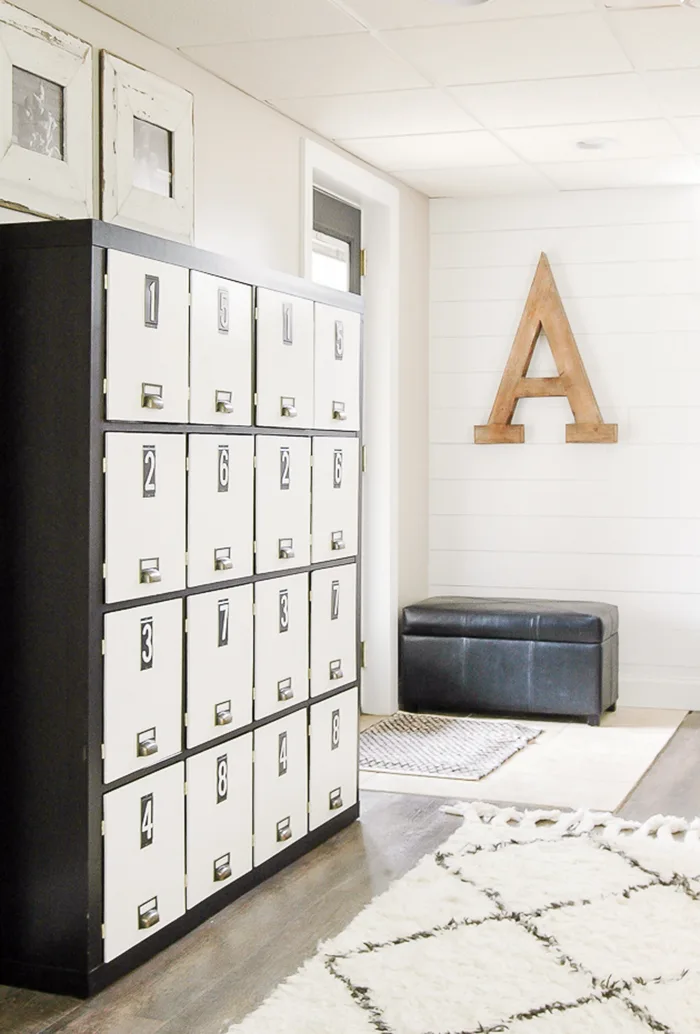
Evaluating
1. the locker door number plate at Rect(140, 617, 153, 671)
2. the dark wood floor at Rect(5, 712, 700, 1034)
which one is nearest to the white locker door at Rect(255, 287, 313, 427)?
the locker door number plate at Rect(140, 617, 153, 671)

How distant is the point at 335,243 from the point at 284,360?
2.10m

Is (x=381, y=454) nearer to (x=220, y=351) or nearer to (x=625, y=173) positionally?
(x=625, y=173)

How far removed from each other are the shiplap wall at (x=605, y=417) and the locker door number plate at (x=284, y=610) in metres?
2.81

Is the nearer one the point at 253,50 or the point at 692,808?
the point at 253,50

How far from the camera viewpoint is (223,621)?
3.33 m

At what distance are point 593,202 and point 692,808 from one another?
304cm

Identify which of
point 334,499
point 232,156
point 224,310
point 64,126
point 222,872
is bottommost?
point 222,872

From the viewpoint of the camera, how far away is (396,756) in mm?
5055

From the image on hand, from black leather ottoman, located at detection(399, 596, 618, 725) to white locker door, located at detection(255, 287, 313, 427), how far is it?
224cm

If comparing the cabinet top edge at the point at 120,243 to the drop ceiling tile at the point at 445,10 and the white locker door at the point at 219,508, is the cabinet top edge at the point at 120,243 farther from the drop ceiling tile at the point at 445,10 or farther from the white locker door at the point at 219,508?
the drop ceiling tile at the point at 445,10

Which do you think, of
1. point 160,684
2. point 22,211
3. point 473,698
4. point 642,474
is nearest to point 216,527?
point 160,684

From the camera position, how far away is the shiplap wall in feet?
20.0

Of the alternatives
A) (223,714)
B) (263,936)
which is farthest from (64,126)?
(263,936)

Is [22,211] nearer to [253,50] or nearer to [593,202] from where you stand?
[253,50]
